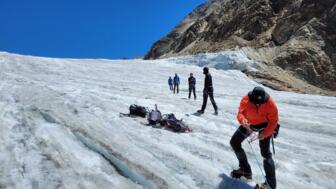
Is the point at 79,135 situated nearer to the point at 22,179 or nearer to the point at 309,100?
the point at 22,179

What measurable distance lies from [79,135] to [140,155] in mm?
2072

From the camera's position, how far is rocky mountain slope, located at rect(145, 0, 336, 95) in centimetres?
4362

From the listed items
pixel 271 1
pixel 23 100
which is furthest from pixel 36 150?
pixel 271 1

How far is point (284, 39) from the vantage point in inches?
1981

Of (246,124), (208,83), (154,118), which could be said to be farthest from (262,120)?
(208,83)

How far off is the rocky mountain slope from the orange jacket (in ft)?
98.4

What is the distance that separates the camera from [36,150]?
376 inches

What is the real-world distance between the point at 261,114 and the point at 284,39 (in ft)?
147

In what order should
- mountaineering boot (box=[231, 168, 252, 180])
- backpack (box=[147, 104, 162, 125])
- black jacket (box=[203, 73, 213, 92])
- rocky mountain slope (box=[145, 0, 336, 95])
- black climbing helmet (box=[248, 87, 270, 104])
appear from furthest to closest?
rocky mountain slope (box=[145, 0, 336, 95])
black jacket (box=[203, 73, 213, 92])
backpack (box=[147, 104, 162, 125])
mountaineering boot (box=[231, 168, 252, 180])
black climbing helmet (box=[248, 87, 270, 104])

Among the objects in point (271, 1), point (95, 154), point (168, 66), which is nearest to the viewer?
point (95, 154)

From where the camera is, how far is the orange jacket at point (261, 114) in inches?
287

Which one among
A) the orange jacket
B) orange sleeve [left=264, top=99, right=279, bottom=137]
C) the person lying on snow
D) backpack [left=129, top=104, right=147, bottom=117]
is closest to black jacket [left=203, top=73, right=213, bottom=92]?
backpack [left=129, top=104, right=147, bottom=117]

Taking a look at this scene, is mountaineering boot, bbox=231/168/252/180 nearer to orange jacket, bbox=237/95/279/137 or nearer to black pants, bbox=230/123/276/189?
black pants, bbox=230/123/276/189

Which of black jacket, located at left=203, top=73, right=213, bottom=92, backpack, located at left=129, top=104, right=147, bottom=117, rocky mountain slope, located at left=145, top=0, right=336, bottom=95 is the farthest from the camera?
rocky mountain slope, located at left=145, top=0, right=336, bottom=95
